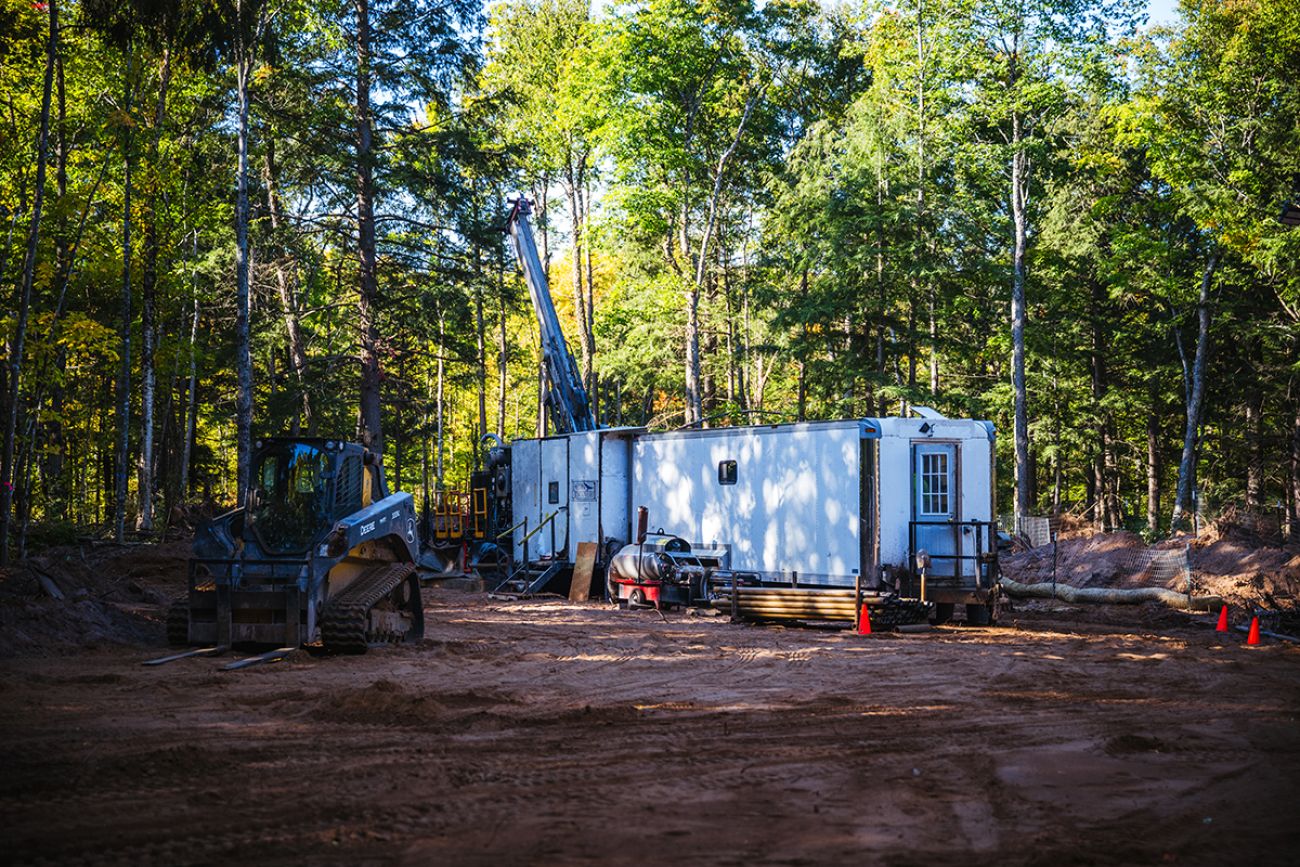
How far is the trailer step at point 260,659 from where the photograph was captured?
10656 mm

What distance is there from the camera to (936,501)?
16.6m

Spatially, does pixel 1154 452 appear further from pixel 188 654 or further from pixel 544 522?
pixel 188 654

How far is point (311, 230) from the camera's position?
22578mm

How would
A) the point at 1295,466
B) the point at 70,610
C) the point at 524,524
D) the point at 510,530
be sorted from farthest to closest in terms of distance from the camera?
1. the point at 1295,466
2. the point at 510,530
3. the point at 524,524
4. the point at 70,610

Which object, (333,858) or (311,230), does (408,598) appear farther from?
(311,230)

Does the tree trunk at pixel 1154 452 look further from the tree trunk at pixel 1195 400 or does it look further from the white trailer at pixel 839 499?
the white trailer at pixel 839 499

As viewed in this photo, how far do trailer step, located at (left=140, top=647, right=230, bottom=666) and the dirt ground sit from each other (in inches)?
12.5

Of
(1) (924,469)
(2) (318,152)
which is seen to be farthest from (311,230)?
(1) (924,469)

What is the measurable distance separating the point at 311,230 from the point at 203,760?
689 inches

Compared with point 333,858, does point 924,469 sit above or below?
above

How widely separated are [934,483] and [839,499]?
5.01 ft

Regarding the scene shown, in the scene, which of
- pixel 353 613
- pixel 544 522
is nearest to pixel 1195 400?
pixel 544 522

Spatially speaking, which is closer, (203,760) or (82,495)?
(203,760)

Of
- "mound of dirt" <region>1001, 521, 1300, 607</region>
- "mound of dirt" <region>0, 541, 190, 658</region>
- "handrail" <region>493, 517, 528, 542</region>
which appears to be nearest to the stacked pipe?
"mound of dirt" <region>1001, 521, 1300, 607</region>
